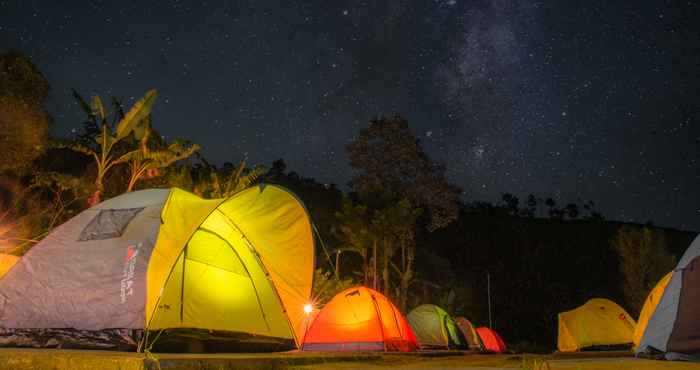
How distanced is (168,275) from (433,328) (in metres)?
15.5

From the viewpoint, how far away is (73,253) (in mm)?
6938

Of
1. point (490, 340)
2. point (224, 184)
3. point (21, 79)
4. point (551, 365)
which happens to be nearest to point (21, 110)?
point (21, 79)

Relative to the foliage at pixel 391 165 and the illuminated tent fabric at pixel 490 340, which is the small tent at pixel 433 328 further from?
the foliage at pixel 391 165

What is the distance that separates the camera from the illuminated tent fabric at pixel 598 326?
21.3m

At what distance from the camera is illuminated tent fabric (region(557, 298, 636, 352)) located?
69.8ft

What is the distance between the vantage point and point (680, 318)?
633 centimetres

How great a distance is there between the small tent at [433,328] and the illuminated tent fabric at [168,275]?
12.4 metres

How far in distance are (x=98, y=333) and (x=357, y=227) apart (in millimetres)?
21332

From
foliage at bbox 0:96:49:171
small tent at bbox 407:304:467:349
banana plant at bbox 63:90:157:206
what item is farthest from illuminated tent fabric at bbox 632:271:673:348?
foliage at bbox 0:96:49:171

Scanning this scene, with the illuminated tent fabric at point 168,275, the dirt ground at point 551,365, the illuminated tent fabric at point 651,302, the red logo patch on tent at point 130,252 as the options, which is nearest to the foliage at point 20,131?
the illuminated tent fabric at point 168,275

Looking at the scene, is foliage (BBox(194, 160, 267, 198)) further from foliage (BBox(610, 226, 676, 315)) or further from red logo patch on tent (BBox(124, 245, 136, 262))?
foliage (BBox(610, 226, 676, 315))

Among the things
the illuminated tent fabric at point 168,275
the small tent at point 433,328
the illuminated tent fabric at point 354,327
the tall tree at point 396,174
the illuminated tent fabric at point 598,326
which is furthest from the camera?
the tall tree at point 396,174

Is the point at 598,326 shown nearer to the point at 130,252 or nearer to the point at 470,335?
the point at 470,335

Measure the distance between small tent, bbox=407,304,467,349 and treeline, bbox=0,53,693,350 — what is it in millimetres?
3437
